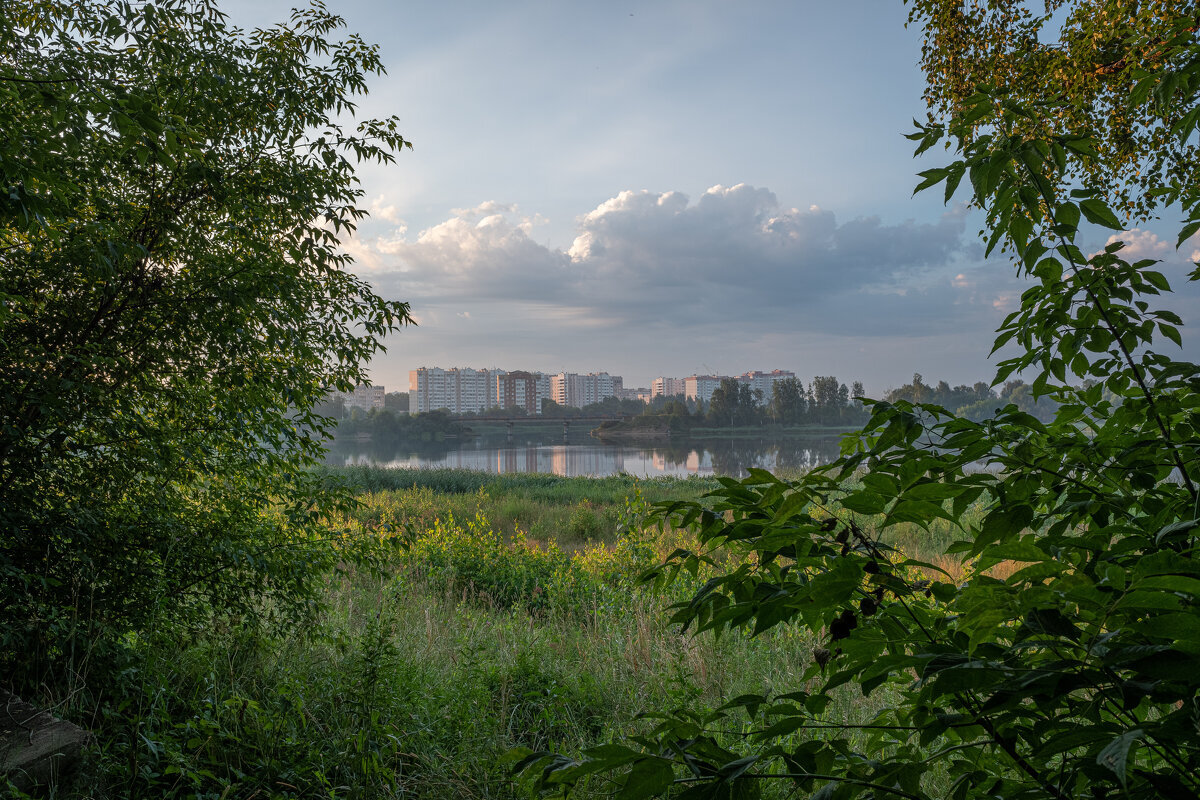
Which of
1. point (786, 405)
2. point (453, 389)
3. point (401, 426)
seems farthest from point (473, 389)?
point (786, 405)

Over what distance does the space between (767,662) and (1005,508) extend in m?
4.23

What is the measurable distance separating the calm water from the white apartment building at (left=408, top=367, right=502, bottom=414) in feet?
159

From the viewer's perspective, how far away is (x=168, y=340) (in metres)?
3.76

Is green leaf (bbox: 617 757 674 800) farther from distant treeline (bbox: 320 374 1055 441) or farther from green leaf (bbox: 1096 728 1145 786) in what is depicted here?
distant treeline (bbox: 320 374 1055 441)

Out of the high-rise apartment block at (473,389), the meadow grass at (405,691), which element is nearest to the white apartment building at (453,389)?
the high-rise apartment block at (473,389)

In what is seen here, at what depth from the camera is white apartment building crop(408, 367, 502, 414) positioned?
134 meters

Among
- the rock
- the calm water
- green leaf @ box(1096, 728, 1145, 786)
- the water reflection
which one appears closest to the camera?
green leaf @ box(1096, 728, 1145, 786)

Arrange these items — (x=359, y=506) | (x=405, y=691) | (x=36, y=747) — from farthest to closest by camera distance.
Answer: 1. (x=359, y=506)
2. (x=405, y=691)
3. (x=36, y=747)

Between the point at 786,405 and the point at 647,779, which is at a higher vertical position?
the point at 786,405

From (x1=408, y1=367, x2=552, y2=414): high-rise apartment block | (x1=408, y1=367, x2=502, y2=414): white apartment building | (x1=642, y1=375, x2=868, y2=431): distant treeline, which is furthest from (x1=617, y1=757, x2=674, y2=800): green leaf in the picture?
(x1=408, y1=367, x2=502, y2=414): white apartment building

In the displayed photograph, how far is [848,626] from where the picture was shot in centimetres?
116

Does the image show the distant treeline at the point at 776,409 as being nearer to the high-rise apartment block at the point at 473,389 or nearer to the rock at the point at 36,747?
the high-rise apartment block at the point at 473,389

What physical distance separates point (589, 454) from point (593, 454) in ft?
1.37

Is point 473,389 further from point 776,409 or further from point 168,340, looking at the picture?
point 168,340
